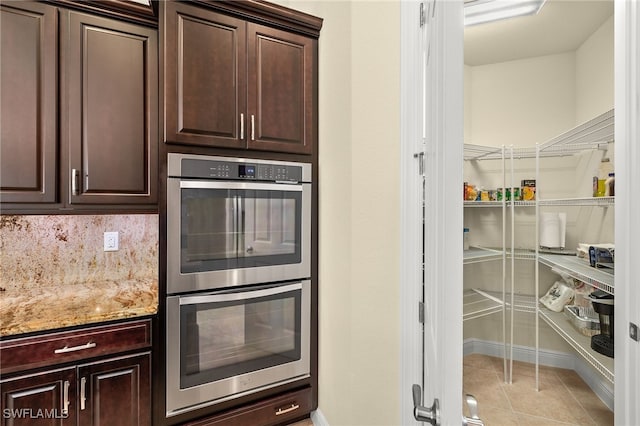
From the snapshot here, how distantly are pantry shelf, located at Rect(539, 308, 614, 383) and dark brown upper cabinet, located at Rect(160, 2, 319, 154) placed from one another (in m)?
1.98

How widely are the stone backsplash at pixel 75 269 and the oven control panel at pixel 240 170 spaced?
69cm

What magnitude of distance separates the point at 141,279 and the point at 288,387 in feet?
3.71

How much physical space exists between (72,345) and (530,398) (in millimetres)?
2796

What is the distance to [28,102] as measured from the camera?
5.24 feet

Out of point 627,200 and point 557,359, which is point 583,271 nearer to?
point 627,200

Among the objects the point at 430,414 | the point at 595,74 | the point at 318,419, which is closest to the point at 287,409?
the point at 318,419

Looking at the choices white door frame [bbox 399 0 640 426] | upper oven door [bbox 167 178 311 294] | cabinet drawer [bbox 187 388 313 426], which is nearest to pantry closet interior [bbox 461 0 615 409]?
white door frame [bbox 399 0 640 426]

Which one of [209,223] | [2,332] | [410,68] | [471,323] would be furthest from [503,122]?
[2,332]

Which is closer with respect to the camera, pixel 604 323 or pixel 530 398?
pixel 604 323

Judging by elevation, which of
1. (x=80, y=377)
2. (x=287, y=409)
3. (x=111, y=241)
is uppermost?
(x=111, y=241)

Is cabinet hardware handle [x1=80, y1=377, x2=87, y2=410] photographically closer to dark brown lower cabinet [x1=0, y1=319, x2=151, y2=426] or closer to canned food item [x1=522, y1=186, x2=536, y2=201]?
dark brown lower cabinet [x1=0, y1=319, x2=151, y2=426]

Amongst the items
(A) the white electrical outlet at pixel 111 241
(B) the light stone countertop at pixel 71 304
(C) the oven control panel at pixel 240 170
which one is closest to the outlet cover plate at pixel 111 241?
(A) the white electrical outlet at pixel 111 241

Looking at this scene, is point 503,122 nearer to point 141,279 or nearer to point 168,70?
point 168,70

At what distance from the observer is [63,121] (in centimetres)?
166
